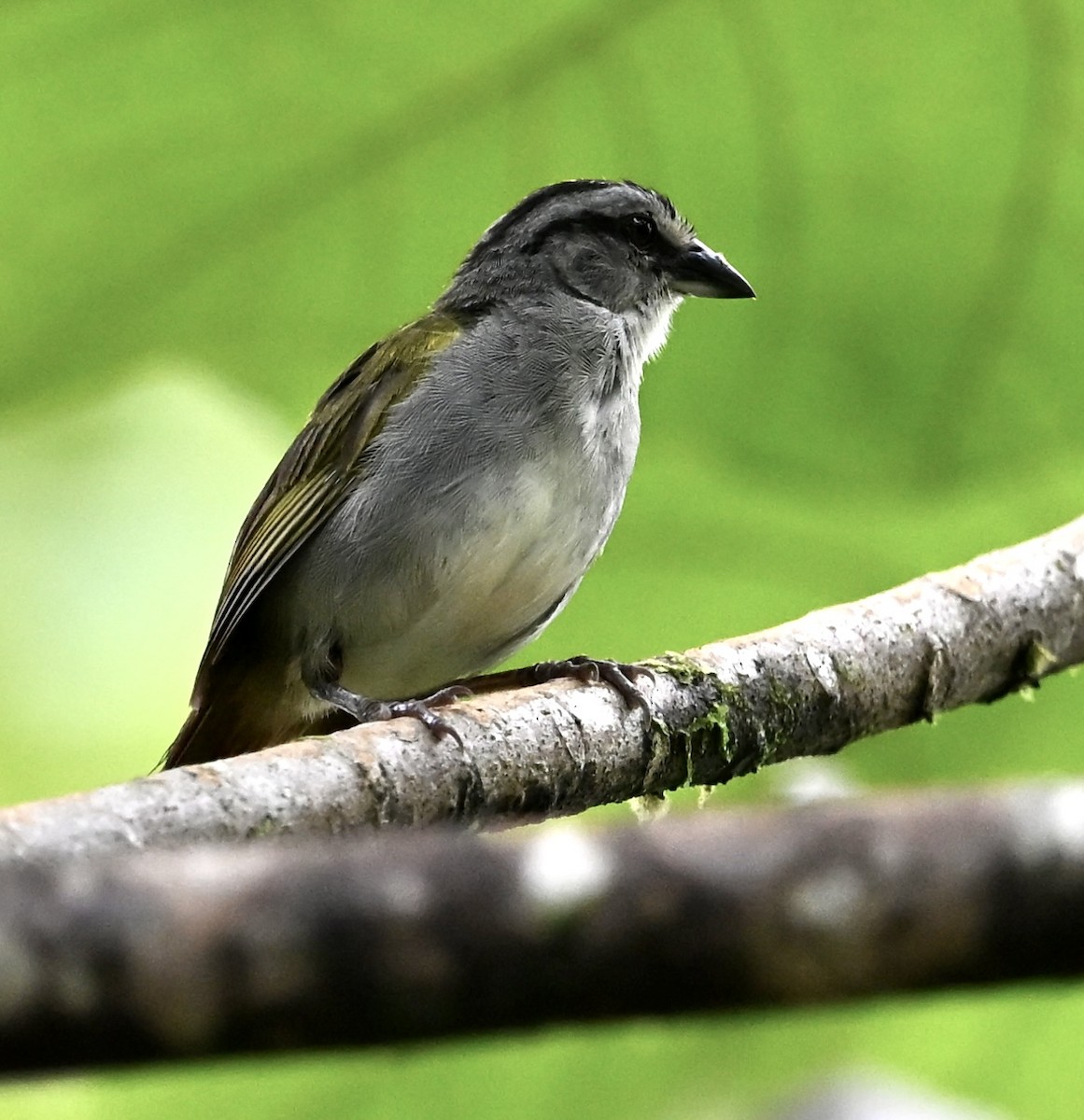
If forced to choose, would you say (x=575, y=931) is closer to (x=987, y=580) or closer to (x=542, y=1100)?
(x=542, y=1100)

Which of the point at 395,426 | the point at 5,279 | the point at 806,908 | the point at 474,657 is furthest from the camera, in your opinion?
the point at 474,657

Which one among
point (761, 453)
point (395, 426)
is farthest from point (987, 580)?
point (395, 426)

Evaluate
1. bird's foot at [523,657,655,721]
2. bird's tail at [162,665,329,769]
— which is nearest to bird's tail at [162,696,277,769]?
bird's tail at [162,665,329,769]

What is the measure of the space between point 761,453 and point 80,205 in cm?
96

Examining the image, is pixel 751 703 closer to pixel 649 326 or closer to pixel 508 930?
pixel 649 326

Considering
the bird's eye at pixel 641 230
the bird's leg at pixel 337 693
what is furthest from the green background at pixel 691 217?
the bird's eye at pixel 641 230

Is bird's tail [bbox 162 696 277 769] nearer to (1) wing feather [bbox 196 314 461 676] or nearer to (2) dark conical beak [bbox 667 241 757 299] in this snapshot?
(1) wing feather [bbox 196 314 461 676]

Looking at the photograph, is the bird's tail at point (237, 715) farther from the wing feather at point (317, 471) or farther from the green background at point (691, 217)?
the green background at point (691, 217)

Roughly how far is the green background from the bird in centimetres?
81

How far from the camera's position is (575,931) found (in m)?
0.64

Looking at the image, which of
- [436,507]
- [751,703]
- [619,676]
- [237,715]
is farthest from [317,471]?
[751,703]

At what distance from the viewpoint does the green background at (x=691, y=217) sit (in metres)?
2.08

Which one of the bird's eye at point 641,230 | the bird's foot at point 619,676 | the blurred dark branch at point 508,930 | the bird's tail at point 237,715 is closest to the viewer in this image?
the blurred dark branch at point 508,930

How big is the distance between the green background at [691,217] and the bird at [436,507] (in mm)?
810
